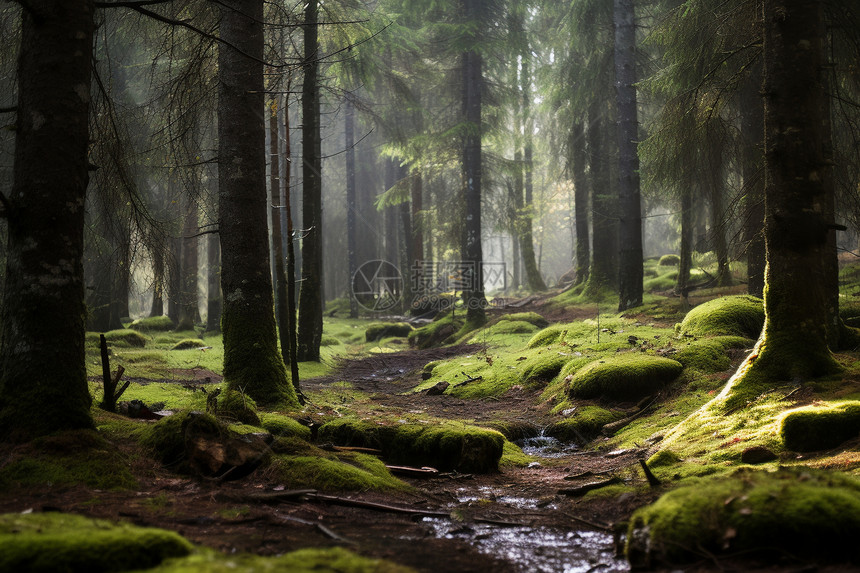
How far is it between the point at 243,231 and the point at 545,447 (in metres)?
4.45

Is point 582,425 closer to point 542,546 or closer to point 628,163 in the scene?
point 542,546

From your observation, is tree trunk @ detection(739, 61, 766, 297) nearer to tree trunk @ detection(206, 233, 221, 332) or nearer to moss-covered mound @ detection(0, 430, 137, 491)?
moss-covered mound @ detection(0, 430, 137, 491)

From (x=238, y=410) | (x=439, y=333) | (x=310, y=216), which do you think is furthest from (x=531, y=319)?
(x=238, y=410)

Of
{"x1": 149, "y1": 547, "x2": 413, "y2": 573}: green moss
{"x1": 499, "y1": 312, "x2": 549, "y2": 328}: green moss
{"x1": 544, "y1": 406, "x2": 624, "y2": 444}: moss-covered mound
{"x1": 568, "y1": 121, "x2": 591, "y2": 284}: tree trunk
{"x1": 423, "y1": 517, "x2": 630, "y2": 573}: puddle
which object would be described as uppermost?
{"x1": 568, "y1": 121, "x2": 591, "y2": 284}: tree trunk

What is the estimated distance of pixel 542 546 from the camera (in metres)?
3.36

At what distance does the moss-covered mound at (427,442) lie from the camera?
5449 mm

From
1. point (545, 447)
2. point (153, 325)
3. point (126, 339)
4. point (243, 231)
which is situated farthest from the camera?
point (153, 325)

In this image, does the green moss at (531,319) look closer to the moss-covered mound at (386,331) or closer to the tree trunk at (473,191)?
the tree trunk at (473,191)

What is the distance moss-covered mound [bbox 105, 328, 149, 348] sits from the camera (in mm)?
15977

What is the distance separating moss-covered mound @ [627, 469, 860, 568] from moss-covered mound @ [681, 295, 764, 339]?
6431mm

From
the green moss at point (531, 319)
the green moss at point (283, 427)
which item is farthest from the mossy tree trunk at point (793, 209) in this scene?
the green moss at point (531, 319)

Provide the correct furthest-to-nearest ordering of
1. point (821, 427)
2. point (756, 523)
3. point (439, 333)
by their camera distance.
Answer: point (439, 333)
point (821, 427)
point (756, 523)

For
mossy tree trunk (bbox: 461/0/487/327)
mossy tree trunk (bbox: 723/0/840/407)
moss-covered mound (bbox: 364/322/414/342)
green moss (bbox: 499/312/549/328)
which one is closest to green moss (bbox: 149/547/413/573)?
mossy tree trunk (bbox: 723/0/840/407)

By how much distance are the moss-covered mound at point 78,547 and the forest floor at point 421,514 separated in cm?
38
